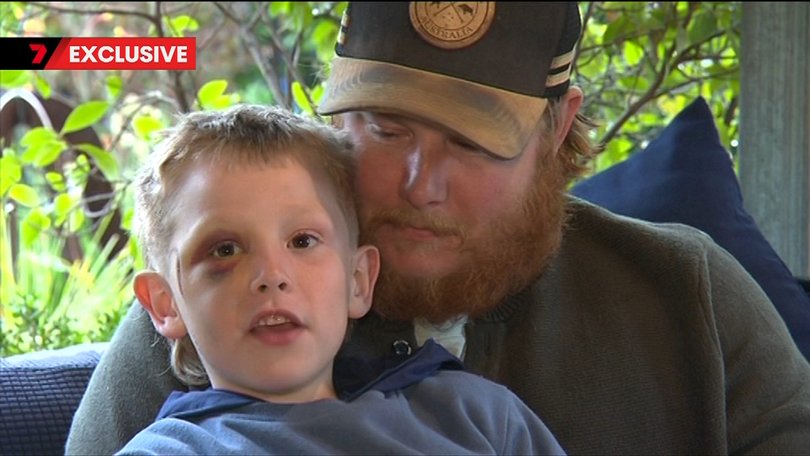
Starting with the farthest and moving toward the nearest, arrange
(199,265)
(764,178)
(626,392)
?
1. (764,178)
2. (626,392)
3. (199,265)

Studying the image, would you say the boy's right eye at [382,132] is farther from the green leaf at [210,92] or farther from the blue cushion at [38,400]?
the green leaf at [210,92]

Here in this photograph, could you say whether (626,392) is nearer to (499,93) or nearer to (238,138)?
(499,93)

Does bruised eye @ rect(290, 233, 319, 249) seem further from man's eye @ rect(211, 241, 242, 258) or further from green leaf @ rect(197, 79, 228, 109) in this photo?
green leaf @ rect(197, 79, 228, 109)

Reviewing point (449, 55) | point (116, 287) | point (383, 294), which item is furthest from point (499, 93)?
point (116, 287)

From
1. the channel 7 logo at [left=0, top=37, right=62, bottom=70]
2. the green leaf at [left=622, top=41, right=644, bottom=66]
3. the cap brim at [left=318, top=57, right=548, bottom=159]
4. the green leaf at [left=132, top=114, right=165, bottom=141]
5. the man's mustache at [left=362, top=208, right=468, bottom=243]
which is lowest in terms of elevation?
the green leaf at [left=132, top=114, right=165, bottom=141]

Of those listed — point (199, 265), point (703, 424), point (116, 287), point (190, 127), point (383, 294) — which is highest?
point (190, 127)

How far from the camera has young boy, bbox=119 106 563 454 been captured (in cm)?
134

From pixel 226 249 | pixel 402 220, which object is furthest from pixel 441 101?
pixel 226 249

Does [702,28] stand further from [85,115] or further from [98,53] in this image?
[98,53]

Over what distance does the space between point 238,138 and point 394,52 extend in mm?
306

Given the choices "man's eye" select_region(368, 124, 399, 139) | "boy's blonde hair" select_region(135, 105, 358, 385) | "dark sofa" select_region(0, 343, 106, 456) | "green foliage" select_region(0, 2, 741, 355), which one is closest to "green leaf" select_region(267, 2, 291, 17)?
"green foliage" select_region(0, 2, 741, 355)

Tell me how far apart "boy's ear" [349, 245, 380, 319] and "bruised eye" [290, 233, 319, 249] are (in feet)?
0.35

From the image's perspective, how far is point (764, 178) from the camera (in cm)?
266

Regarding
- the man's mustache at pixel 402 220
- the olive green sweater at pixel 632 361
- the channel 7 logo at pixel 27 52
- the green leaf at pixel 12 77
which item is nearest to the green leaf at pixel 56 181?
the green leaf at pixel 12 77
